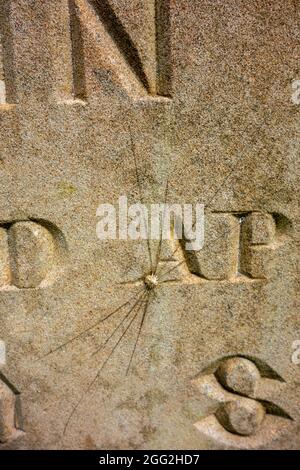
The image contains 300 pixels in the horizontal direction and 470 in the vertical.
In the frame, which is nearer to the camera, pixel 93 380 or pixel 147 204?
pixel 147 204

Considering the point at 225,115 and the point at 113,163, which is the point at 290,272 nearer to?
the point at 225,115

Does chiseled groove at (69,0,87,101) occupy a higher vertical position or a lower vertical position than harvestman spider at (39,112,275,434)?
higher

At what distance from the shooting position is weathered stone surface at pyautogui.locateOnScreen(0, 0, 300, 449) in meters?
1.00

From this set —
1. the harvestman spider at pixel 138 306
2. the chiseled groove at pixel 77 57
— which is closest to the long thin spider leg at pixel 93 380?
the harvestman spider at pixel 138 306

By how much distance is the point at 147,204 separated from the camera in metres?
1.10

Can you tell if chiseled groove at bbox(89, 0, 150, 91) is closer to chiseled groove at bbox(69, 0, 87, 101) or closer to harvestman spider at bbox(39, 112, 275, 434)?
chiseled groove at bbox(69, 0, 87, 101)

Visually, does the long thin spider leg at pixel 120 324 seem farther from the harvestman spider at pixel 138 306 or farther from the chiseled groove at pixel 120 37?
the chiseled groove at pixel 120 37

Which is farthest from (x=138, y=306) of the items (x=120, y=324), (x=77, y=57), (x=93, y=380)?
(x=77, y=57)

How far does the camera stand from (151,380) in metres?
1.23

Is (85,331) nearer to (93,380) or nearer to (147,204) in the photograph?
(93,380)

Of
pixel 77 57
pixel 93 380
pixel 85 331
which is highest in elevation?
pixel 77 57

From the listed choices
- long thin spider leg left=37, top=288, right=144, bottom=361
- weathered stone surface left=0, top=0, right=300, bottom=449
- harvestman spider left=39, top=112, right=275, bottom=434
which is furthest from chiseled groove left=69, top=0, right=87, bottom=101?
long thin spider leg left=37, top=288, right=144, bottom=361
